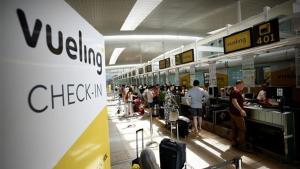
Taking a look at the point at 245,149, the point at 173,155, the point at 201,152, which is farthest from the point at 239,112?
the point at 173,155

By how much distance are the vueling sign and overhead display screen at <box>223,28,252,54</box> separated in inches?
144

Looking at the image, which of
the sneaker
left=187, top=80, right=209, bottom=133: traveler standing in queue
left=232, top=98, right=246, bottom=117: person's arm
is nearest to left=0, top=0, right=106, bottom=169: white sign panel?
left=232, top=98, right=246, bottom=117: person's arm

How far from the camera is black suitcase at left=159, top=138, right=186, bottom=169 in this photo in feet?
8.60

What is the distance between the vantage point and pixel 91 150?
130 cm

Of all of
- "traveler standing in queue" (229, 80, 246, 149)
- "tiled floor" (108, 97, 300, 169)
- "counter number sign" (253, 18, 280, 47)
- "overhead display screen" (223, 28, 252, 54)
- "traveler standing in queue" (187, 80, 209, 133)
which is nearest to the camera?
"counter number sign" (253, 18, 280, 47)

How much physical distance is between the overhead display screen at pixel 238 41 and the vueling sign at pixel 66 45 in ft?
12.0

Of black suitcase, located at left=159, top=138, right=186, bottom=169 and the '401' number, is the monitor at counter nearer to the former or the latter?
the '401' number

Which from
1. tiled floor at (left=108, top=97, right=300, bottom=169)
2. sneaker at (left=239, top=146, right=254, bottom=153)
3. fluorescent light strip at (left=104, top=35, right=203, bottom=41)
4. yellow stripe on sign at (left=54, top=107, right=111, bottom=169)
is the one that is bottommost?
tiled floor at (left=108, top=97, right=300, bottom=169)

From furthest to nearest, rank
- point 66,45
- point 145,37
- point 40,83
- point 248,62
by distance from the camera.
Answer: point 145,37 → point 248,62 → point 66,45 → point 40,83

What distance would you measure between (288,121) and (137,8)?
173 inches

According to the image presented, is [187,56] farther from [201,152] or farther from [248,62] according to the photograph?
[201,152]

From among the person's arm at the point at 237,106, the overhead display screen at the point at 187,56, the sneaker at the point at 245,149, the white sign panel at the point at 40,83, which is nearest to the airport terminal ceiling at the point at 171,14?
the overhead display screen at the point at 187,56

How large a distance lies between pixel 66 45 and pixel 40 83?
1.00 feet

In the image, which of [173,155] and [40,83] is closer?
[40,83]
